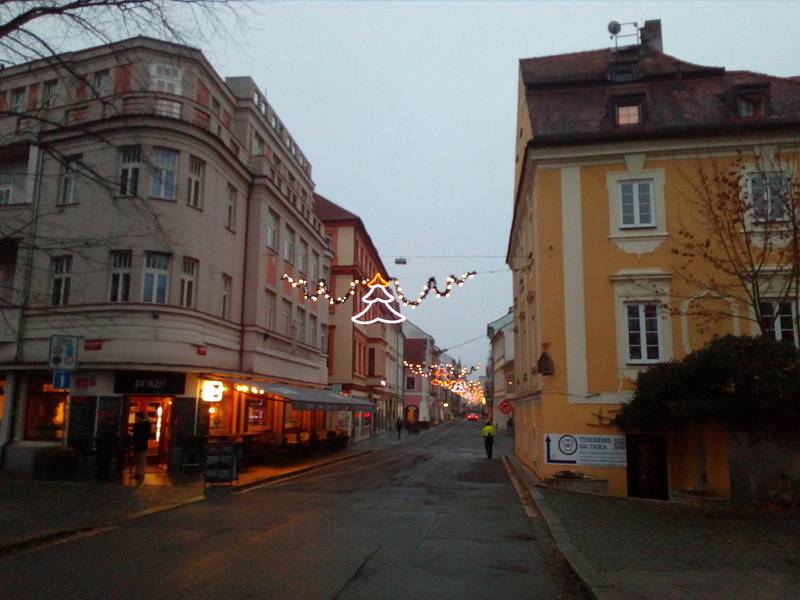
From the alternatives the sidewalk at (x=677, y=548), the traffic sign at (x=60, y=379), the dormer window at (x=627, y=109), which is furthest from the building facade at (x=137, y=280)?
the sidewalk at (x=677, y=548)

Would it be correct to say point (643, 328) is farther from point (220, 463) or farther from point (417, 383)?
point (417, 383)

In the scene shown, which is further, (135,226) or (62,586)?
(135,226)

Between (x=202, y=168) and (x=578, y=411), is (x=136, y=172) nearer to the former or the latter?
(x=202, y=168)

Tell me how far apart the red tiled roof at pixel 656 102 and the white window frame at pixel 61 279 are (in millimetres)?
15054

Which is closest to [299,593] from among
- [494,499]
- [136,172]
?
[494,499]

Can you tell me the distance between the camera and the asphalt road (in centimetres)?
737

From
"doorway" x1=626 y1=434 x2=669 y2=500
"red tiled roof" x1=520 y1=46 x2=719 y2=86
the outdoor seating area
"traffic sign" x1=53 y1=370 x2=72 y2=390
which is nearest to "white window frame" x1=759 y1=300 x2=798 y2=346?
"doorway" x1=626 y1=434 x2=669 y2=500

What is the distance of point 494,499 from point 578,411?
3.94 m

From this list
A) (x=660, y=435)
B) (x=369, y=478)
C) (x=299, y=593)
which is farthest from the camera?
(x=369, y=478)

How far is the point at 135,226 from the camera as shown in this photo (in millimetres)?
21406

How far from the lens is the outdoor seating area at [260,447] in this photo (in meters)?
21.2

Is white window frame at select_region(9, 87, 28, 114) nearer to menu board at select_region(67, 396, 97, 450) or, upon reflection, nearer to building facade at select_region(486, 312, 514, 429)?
menu board at select_region(67, 396, 97, 450)

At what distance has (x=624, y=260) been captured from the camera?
19000 mm

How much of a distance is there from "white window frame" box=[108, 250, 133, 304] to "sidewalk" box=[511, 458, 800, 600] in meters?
14.1
